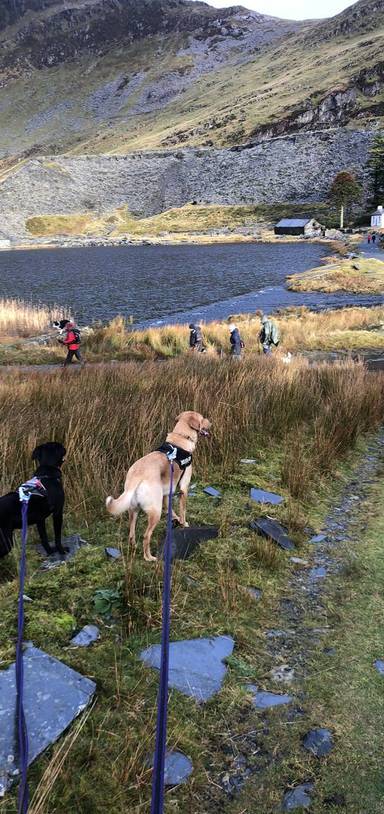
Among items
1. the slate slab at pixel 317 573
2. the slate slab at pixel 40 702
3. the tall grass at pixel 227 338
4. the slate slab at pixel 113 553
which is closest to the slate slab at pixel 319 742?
the slate slab at pixel 40 702

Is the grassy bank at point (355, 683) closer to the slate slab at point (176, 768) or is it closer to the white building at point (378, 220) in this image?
the slate slab at point (176, 768)

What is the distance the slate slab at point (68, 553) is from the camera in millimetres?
4216

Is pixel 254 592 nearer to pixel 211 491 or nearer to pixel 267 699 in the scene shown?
pixel 267 699

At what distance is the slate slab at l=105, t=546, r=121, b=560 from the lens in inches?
171

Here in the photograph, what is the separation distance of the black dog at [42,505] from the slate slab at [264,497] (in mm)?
2261

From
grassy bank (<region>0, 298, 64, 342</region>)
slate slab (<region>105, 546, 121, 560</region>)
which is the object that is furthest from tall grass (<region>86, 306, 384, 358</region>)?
slate slab (<region>105, 546, 121, 560</region>)

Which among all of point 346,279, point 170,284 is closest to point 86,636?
point 346,279

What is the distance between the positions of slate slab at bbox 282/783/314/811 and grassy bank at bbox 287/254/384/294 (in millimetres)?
36908

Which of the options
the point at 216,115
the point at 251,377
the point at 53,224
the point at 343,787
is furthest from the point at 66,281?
the point at 216,115

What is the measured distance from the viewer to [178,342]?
757 inches

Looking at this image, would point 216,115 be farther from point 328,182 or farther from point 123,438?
point 123,438

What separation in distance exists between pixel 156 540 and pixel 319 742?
2.25m

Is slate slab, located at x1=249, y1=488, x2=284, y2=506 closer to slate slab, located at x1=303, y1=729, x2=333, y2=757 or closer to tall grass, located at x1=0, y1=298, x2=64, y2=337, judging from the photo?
slate slab, located at x1=303, y1=729, x2=333, y2=757

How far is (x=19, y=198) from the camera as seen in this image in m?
132
